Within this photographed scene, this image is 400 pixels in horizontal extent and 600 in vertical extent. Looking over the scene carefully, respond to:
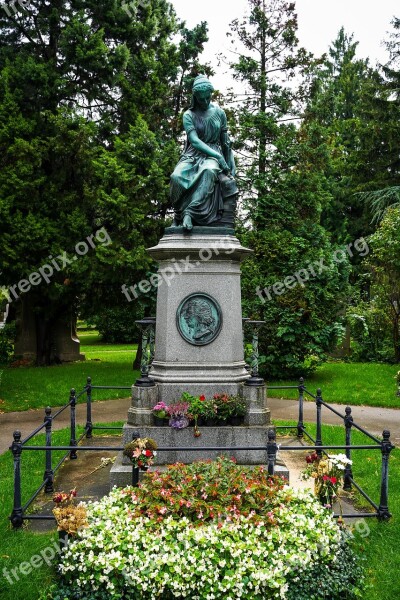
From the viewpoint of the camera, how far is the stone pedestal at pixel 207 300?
7.68m

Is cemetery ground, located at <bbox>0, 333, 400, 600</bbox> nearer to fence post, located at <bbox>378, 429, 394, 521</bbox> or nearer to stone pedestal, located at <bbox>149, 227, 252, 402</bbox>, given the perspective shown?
fence post, located at <bbox>378, 429, 394, 521</bbox>

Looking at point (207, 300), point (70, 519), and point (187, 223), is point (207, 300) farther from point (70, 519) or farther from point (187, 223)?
point (70, 519)

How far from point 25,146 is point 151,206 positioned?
4.41 meters

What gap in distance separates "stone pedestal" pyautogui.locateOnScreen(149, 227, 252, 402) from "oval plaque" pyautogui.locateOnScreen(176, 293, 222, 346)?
0.01 meters

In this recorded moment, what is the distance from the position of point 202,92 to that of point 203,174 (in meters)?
1.26

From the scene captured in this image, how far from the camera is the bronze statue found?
26.5 feet

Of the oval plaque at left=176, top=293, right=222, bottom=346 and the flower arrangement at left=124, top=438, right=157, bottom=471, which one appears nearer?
the flower arrangement at left=124, top=438, right=157, bottom=471

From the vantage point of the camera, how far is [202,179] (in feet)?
26.5

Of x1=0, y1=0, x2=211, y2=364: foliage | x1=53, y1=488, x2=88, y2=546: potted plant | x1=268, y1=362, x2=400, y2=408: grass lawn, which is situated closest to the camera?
x1=53, y1=488, x2=88, y2=546: potted plant

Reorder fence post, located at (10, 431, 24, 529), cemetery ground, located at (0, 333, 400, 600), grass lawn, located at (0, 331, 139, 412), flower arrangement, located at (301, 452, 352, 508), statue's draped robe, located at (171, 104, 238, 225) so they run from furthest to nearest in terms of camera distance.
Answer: grass lawn, located at (0, 331, 139, 412), statue's draped robe, located at (171, 104, 238, 225), fence post, located at (10, 431, 24, 529), flower arrangement, located at (301, 452, 352, 508), cemetery ground, located at (0, 333, 400, 600)

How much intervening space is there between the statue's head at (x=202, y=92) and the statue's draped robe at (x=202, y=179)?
0.40ft

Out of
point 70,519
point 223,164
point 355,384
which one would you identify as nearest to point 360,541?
point 70,519

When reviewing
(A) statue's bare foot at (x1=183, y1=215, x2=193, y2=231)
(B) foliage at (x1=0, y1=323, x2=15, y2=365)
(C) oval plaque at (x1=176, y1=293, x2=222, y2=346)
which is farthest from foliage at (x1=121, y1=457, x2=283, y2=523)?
(B) foliage at (x1=0, y1=323, x2=15, y2=365)

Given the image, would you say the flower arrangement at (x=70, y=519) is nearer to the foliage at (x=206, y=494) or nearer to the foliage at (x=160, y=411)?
the foliage at (x=206, y=494)
